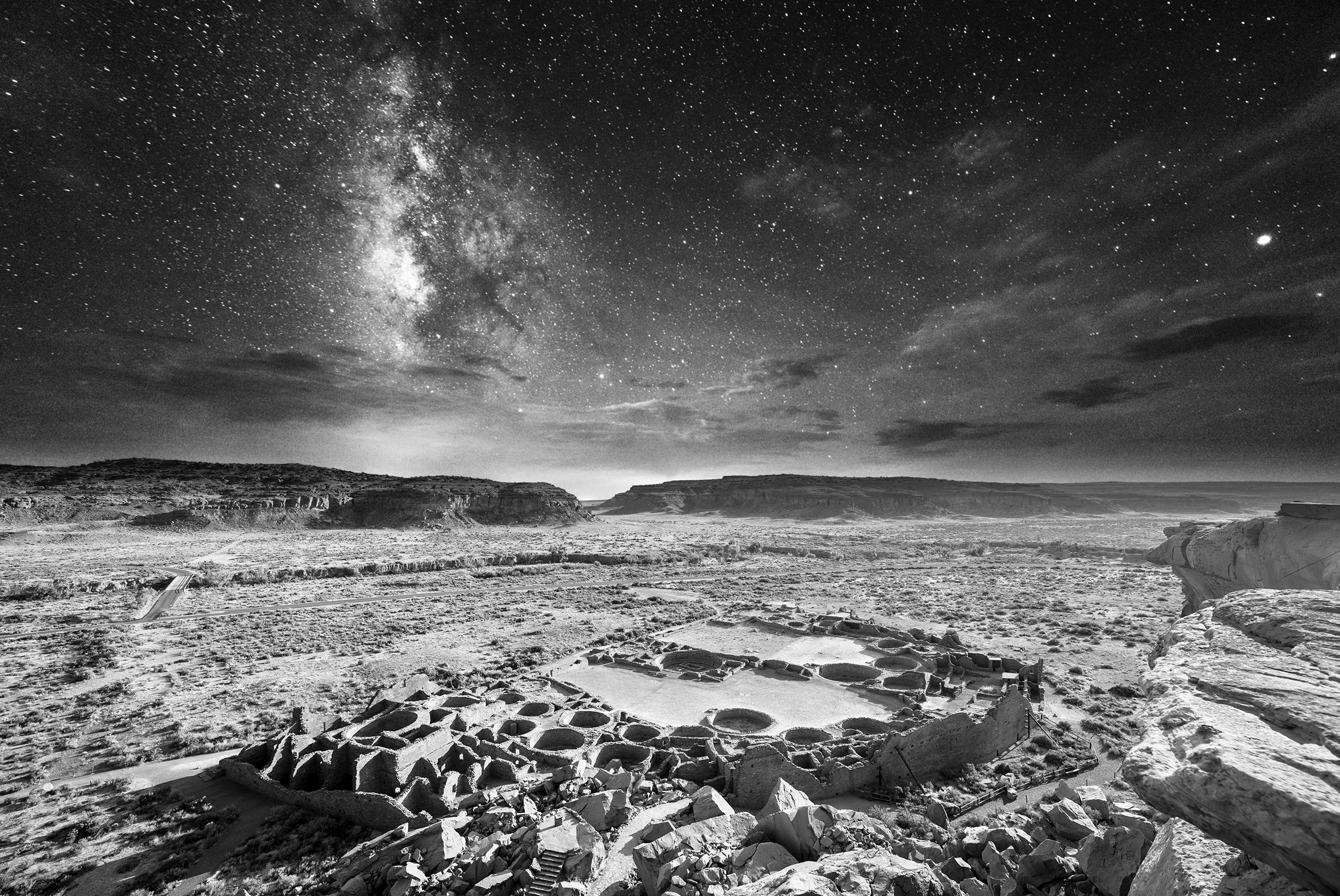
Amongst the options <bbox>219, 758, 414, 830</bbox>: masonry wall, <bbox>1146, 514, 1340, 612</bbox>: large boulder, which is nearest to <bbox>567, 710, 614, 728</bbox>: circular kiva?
<bbox>219, 758, 414, 830</bbox>: masonry wall

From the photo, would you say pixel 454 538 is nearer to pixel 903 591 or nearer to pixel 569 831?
pixel 903 591

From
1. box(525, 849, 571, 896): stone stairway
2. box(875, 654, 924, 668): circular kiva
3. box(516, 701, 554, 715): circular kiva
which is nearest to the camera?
box(525, 849, 571, 896): stone stairway

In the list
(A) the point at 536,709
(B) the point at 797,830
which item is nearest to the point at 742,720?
(A) the point at 536,709

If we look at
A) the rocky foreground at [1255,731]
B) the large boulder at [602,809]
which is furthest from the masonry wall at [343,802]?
the rocky foreground at [1255,731]

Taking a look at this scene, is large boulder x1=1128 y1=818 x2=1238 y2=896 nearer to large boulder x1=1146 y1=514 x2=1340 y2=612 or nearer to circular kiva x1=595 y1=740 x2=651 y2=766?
large boulder x1=1146 y1=514 x2=1340 y2=612

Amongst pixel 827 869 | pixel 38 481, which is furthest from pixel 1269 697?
pixel 38 481

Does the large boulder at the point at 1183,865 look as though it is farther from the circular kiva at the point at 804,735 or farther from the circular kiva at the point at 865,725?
the circular kiva at the point at 865,725
